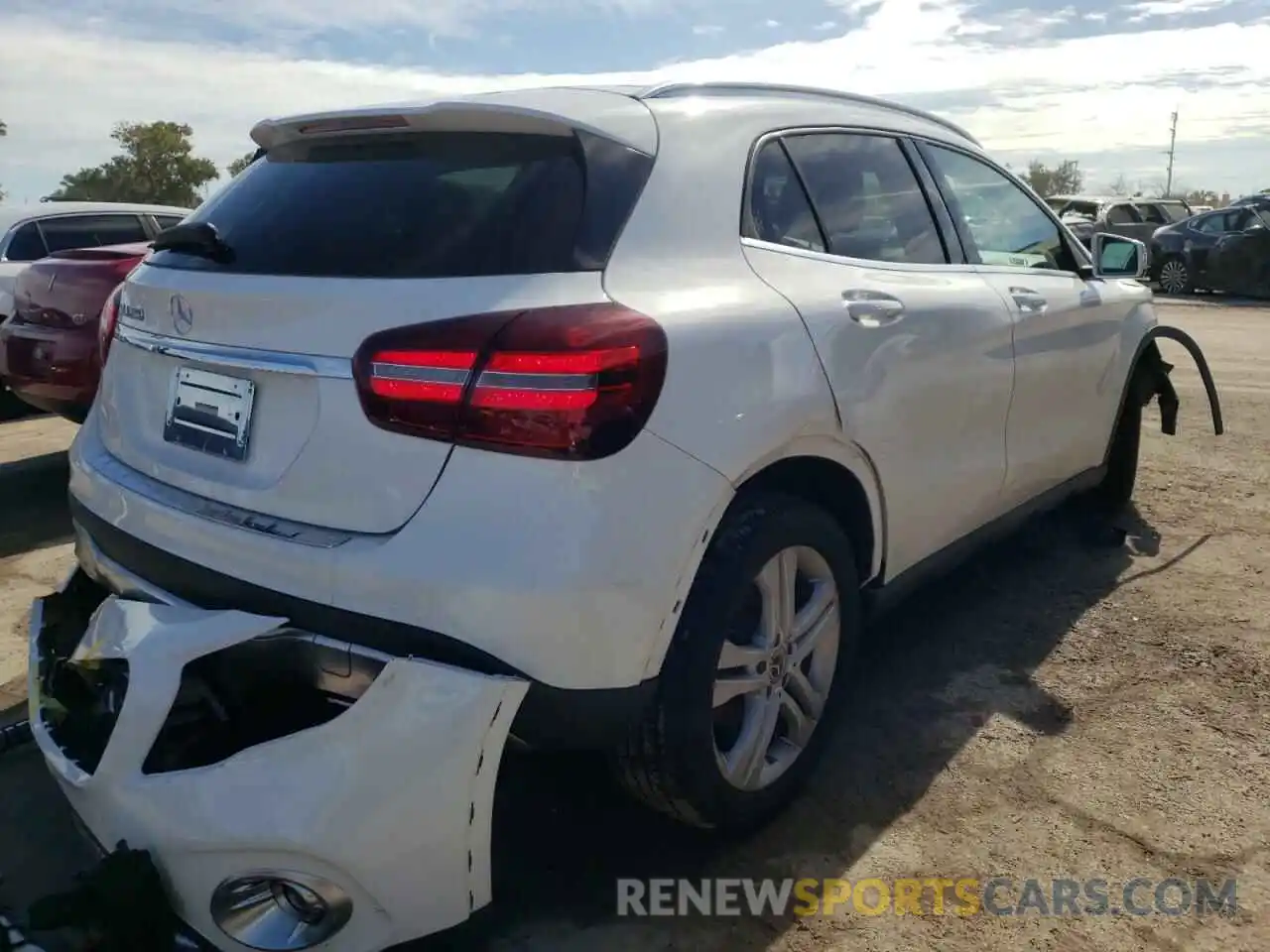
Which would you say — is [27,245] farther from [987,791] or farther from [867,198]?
[987,791]

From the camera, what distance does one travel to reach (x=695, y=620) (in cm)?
217

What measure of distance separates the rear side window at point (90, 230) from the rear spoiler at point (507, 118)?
6.31 m

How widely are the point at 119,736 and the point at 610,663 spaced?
895 millimetres

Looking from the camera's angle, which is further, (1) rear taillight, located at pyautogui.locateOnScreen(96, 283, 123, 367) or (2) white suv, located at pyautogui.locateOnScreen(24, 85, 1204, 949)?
(1) rear taillight, located at pyautogui.locateOnScreen(96, 283, 123, 367)

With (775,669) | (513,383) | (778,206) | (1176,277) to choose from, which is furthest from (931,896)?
(1176,277)

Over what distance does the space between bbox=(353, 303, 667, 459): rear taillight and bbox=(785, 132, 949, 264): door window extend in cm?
107

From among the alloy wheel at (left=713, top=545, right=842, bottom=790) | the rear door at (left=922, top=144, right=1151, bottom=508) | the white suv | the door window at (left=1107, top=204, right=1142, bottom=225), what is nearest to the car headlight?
the white suv

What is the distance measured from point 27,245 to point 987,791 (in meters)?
7.57

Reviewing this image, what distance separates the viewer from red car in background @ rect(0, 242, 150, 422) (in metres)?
5.20

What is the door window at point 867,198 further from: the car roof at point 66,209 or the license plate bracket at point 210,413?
the car roof at point 66,209

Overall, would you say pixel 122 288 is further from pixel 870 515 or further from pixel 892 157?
pixel 892 157

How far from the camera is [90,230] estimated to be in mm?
8156

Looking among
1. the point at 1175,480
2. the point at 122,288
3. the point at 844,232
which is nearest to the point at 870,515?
the point at 844,232

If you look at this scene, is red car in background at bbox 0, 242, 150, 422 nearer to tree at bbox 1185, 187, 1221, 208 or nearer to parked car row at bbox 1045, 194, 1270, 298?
parked car row at bbox 1045, 194, 1270, 298
